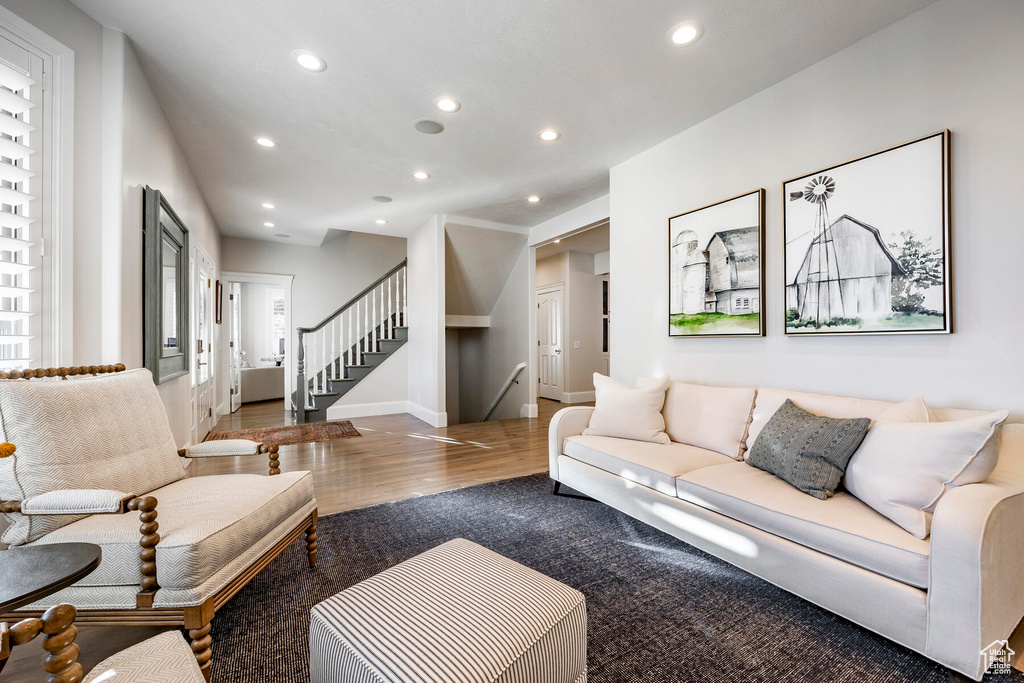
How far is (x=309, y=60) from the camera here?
7.82ft

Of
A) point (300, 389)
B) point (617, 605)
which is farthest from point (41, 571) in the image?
point (300, 389)

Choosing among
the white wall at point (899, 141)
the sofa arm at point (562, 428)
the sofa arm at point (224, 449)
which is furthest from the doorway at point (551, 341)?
the sofa arm at point (224, 449)

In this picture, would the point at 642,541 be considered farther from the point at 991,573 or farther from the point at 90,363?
the point at 90,363

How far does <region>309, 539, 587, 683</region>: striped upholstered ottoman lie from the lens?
0.95m

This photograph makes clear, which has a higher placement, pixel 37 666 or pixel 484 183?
pixel 484 183

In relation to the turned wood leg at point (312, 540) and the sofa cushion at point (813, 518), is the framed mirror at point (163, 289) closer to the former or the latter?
the turned wood leg at point (312, 540)

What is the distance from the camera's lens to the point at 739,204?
279 cm

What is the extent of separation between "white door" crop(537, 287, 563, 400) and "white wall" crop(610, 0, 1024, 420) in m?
4.57

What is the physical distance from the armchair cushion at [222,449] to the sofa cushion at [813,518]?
2.06 meters

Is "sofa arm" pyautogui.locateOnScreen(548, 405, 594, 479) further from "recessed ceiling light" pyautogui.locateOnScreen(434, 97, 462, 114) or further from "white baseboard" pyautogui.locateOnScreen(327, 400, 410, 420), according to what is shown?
"white baseboard" pyautogui.locateOnScreen(327, 400, 410, 420)

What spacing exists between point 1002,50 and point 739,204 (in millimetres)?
1186

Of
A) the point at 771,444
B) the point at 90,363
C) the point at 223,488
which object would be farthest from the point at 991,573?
the point at 90,363

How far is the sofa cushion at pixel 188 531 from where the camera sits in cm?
133

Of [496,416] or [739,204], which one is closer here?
[739,204]
